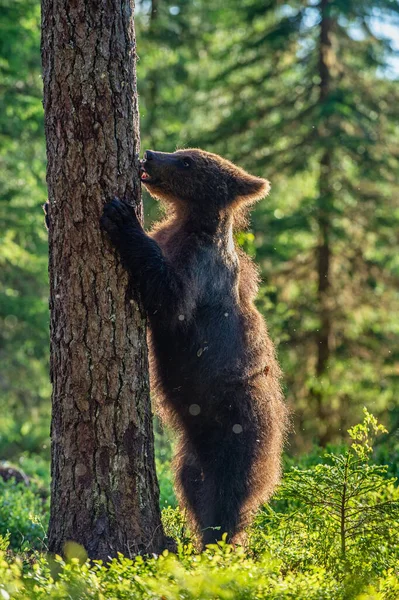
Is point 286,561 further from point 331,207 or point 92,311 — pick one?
point 331,207

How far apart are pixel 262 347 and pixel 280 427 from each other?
0.65 meters

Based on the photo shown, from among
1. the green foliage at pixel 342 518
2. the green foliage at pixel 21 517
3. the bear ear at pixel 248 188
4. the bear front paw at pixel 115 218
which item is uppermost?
the bear ear at pixel 248 188

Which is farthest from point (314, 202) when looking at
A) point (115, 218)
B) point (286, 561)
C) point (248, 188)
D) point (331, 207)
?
point (286, 561)

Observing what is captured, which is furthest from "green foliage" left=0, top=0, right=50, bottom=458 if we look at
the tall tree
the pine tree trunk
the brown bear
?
the brown bear

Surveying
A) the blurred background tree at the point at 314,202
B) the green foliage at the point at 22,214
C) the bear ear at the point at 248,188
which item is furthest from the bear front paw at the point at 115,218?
the blurred background tree at the point at 314,202

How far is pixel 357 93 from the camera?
1470cm

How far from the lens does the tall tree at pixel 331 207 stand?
14.5 meters

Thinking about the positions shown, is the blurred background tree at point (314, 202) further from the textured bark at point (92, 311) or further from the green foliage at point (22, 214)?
the textured bark at point (92, 311)

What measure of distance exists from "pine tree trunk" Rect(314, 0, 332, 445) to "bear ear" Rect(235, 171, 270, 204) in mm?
8008

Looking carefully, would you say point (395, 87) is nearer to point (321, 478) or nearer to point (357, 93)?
point (357, 93)

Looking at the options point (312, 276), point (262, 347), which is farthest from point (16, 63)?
point (262, 347)

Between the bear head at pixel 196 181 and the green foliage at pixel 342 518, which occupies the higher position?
the bear head at pixel 196 181

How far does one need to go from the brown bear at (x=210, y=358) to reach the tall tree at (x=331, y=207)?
7.85 m

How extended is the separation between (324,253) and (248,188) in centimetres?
858
